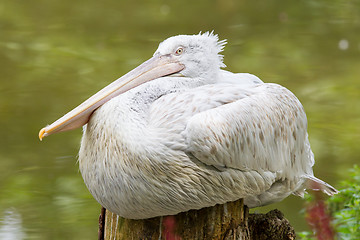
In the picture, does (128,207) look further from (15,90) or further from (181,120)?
(15,90)

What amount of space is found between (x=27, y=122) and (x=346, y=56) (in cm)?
399

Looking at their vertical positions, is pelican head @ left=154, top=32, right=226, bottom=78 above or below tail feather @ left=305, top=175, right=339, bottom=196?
above

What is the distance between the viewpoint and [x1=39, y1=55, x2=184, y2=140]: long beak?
315cm

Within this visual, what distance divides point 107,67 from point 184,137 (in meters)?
5.10

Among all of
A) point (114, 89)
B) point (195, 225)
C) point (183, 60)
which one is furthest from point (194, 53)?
point (195, 225)

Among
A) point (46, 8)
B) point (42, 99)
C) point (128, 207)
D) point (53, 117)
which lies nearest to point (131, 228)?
point (128, 207)

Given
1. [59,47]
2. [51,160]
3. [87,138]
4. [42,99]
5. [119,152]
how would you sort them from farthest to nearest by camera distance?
1. [59,47]
2. [42,99]
3. [51,160]
4. [87,138]
5. [119,152]

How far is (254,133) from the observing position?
3186 millimetres

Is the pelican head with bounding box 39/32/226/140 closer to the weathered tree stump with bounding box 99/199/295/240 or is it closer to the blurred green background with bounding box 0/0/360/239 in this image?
the weathered tree stump with bounding box 99/199/295/240

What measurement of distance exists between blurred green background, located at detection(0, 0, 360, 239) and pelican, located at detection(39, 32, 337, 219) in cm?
217

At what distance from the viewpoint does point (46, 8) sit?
9969 mm

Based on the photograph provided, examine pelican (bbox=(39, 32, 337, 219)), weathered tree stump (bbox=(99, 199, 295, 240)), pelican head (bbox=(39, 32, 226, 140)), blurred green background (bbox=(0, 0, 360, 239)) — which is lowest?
weathered tree stump (bbox=(99, 199, 295, 240))

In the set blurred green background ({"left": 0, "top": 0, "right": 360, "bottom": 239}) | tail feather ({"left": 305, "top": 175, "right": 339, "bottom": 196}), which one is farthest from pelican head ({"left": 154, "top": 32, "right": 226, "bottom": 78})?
blurred green background ({"left": 0, "top": 0, "right": 360, "bottom": 239})

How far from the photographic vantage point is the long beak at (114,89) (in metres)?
3.15
